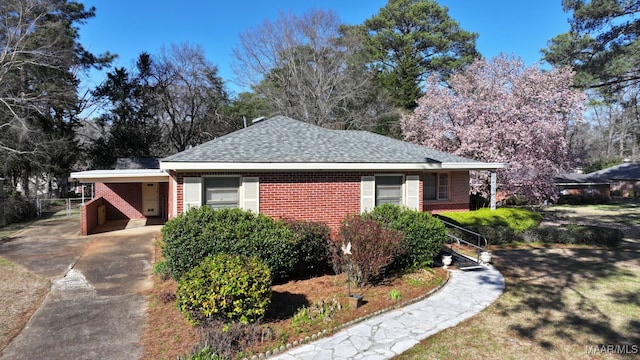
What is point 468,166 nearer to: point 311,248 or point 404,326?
point 311,248

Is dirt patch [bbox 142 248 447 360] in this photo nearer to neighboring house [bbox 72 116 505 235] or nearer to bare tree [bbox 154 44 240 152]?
neighboring house [bbox 72 116 505 235]

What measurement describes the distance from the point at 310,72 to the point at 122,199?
17.3m

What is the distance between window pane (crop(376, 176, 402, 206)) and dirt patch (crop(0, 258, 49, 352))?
867 centimetres

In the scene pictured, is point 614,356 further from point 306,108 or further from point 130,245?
point 306,108

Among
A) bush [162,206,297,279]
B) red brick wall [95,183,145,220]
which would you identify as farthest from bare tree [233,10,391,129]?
bush [162,206,297,279]

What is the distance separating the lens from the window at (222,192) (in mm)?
9594

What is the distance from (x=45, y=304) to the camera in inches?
289

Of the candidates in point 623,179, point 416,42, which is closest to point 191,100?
point 416,42

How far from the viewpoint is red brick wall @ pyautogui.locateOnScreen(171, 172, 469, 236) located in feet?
32.5

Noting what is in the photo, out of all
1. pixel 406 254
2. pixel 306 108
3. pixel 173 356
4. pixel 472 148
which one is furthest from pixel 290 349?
pixel 306 108

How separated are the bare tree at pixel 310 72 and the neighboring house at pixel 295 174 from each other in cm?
1718

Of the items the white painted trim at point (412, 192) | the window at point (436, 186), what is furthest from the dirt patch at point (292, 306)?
the window at point (436, 186)

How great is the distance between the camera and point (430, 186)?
51.6 feet

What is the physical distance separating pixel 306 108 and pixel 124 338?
25509mm
